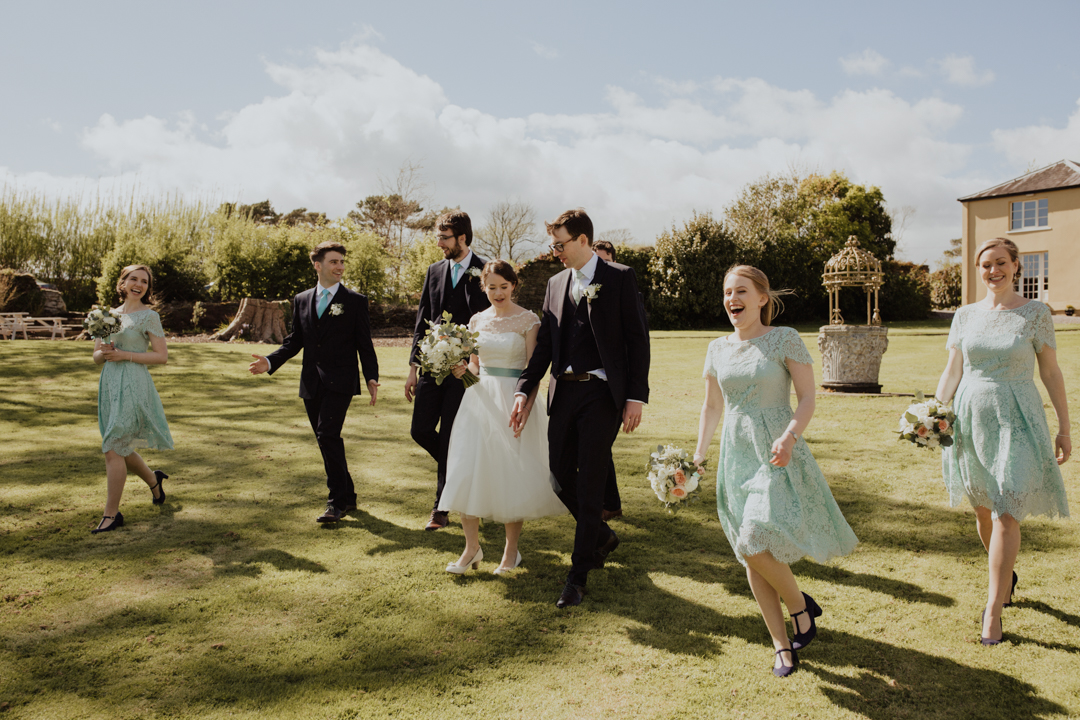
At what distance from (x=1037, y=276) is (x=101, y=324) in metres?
39.9

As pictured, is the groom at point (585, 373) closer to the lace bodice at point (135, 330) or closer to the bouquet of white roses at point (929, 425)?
the bouquet of white roses at point (929, 425)

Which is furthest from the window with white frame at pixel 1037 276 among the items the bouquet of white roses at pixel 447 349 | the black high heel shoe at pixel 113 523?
the black high heel shoe at pixel 113 523

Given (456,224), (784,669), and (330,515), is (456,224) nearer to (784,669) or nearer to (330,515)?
(330,515)

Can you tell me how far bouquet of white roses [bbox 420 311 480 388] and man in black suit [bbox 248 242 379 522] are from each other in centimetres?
124

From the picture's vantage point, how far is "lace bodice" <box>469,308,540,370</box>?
455cm

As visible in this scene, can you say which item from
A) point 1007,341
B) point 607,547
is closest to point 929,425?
point 1007,341

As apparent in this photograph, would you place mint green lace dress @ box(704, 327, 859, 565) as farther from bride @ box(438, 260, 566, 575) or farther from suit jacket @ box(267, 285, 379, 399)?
suit jacket @ box(267, 285, 379, 399)

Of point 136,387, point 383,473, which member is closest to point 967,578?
point 383,473

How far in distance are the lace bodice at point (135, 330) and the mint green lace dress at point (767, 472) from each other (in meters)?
4.47

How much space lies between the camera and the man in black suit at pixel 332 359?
565 cm

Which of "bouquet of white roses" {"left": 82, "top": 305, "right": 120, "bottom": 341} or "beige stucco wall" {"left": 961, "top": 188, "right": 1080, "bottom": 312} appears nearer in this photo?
"bouquet of white roses" {"left": 82, "top": 305, "right": 120, "bottom": 341}

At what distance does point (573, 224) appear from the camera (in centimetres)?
418

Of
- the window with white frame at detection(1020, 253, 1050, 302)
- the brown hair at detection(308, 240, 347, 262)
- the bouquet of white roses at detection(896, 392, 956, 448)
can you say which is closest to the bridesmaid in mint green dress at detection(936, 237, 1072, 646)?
the bouquet of white roses at detection(896, 392, 956, 448)

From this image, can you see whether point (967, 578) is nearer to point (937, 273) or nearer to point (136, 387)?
point (136, 387)
